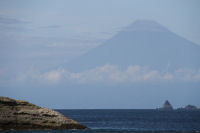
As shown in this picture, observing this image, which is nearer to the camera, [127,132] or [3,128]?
[3,128]

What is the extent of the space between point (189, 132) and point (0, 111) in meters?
35.3

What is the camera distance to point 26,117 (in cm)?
8250

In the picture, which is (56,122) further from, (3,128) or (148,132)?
(148,132)

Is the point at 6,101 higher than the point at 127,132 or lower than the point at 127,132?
higher

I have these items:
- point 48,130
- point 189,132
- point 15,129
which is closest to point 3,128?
point 15,129

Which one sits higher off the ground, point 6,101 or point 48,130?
point 6,101

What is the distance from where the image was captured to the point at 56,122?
84125mm

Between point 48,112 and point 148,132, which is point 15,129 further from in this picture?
point 148,132

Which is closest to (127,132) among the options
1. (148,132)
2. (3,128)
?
(148,132)

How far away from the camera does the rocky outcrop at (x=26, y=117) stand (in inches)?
3221

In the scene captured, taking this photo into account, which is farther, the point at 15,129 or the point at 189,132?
the point at 189,132

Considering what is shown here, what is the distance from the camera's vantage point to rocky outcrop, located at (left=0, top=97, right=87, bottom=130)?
3221 inches

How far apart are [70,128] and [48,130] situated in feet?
15.3

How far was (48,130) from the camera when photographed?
270 feet
